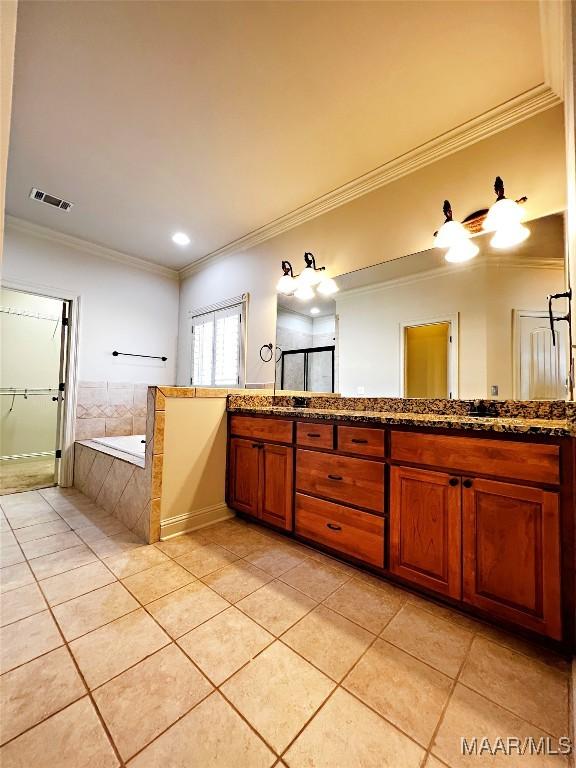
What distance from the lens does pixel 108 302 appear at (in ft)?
11.5

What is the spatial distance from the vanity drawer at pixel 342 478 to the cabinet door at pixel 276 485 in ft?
0.29

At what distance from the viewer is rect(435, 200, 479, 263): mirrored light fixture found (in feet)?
6.18

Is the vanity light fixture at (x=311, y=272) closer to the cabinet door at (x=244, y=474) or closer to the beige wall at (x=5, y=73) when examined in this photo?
the cabinet door at (x=244, y=474)

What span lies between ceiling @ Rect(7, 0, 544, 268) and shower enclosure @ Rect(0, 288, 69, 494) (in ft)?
7.78

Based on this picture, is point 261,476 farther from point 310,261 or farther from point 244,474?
point 310,261

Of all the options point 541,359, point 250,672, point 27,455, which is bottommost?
point 250,672

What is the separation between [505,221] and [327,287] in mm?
1196

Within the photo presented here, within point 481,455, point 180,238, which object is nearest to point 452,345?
point 481,455

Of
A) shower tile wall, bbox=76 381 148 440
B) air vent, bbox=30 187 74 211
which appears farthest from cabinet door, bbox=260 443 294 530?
air vent, bbox=30 187 74 211

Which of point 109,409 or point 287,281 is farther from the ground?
point 287,281

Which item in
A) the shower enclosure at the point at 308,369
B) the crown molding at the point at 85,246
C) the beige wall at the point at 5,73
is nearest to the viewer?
the beige wall at the point at 5,73

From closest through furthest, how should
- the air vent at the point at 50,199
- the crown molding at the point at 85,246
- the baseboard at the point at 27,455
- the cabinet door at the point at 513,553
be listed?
the cabinet door at the point at 513,553 → the air vent at the point at 50,199 → the crown molding at the point at 85,246 → the baseboard at the point at 27,455

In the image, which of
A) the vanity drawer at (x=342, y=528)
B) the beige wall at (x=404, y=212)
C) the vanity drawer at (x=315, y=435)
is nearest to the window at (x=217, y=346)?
the beige wall at (x=404, y=212)

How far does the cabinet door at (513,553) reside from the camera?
1.13 meters
